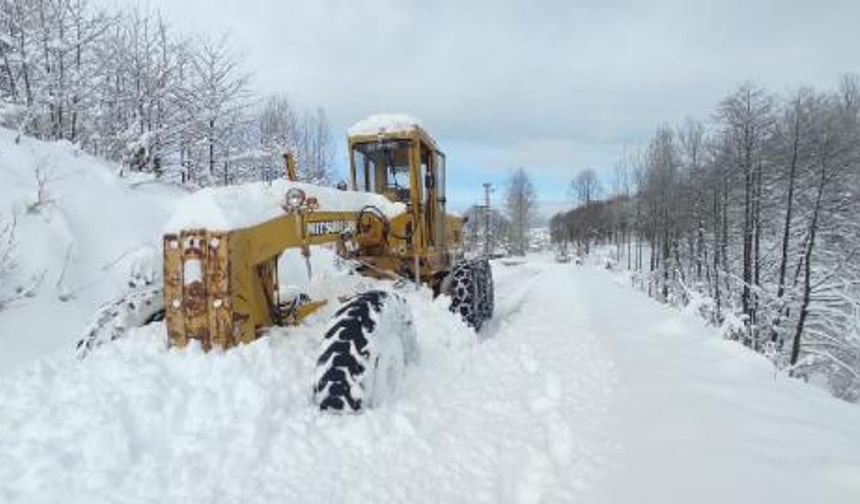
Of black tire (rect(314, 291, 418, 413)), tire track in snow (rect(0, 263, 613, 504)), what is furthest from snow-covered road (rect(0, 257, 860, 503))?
black tire (rect(314, 291, 418, 413))

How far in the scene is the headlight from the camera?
654 cm

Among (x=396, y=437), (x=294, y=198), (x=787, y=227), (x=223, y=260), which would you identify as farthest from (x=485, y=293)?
(x=787, y=227)

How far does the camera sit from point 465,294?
32.6 ft

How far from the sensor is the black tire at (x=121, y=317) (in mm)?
6051

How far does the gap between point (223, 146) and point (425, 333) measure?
18309 millimetres

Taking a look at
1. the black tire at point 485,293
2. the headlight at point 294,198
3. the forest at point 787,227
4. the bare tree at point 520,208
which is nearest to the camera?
the headlight at point 294,198

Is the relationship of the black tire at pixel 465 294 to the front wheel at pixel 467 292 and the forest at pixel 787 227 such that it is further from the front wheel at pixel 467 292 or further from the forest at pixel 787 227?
the forest at pixel 787 227

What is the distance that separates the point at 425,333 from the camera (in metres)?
8.20

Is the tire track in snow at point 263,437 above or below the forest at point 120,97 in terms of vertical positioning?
below

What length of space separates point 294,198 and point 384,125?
3923 millimetres

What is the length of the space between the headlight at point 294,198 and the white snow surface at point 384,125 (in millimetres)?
3715

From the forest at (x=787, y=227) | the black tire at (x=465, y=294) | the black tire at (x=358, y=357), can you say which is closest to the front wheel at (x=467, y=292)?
the black tire at (x=465, y=294)

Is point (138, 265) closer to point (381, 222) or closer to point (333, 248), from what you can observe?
point (333, 248)

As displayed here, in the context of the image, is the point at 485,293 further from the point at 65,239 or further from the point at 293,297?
the point at 65,239
